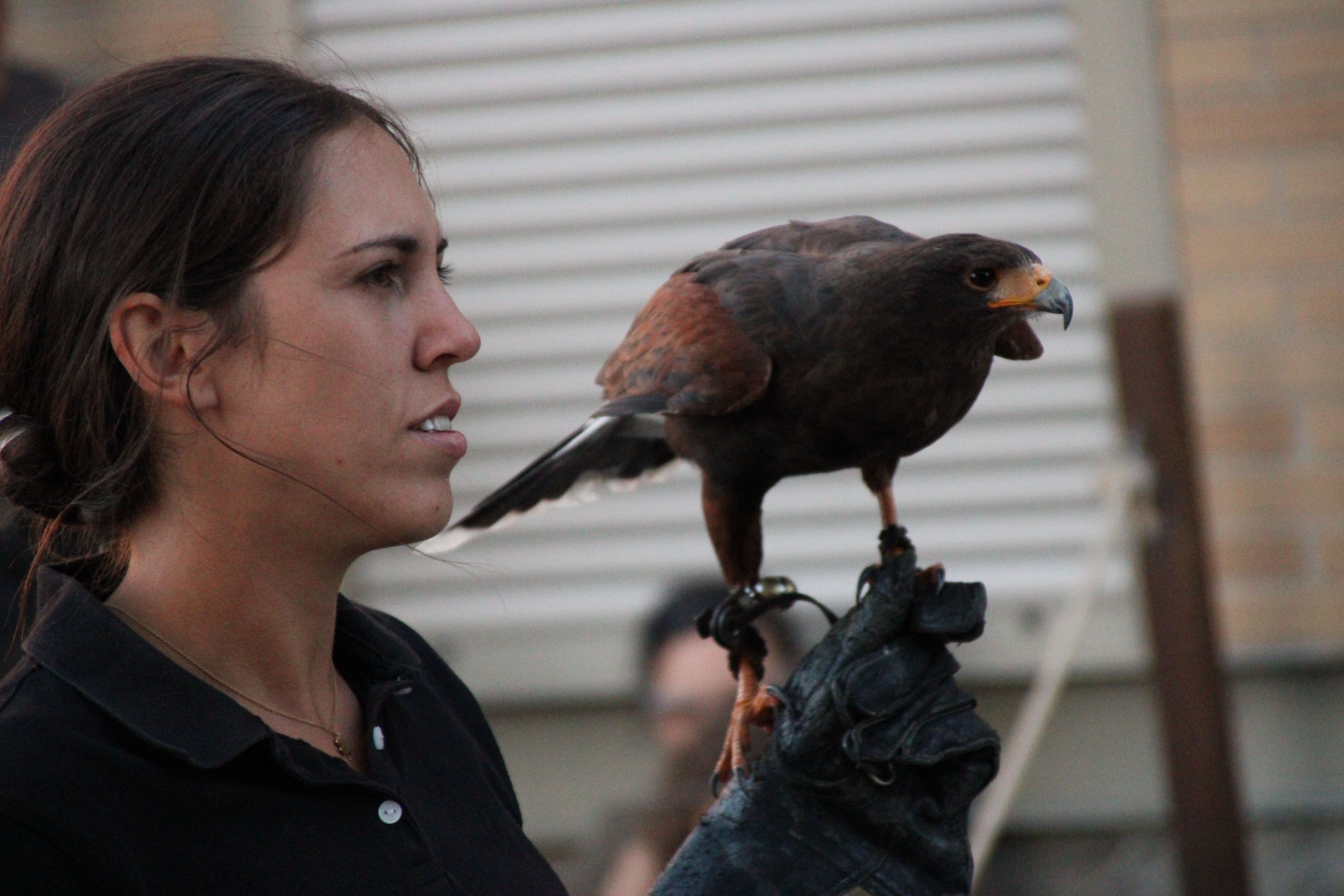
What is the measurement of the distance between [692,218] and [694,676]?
1642mm

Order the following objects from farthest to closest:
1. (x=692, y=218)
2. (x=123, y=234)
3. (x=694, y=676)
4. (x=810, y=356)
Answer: (x=692, y=218) → (x=694, y=676) → (x=810, y=356) → (x=123, y=234)

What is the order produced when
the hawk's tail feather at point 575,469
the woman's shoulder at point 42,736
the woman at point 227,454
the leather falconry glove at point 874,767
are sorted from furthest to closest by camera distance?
1. the hawk's tail feather at point 575,469
2. the leather falconry glove at point 874,767
3. the woman at point 227,454
4. the woman's shoulder at point 42,736

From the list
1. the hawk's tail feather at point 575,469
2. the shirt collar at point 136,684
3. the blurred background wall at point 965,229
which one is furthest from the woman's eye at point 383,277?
the blurred background wall at point 965,229

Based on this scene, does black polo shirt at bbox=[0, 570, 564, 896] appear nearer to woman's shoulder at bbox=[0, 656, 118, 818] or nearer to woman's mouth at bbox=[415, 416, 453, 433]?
woman's shoulder at bbox=[0, 656, 118, 818]

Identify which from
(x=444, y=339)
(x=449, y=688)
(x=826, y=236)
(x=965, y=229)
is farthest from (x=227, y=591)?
(x=965, y=229)

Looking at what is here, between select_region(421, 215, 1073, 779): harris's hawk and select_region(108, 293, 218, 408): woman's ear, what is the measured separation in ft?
1.74

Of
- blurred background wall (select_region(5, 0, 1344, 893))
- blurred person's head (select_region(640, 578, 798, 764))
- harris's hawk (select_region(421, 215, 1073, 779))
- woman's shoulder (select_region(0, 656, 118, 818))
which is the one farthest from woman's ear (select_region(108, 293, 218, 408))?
blurred background wall (select_region(5, 0, 1344, 893))

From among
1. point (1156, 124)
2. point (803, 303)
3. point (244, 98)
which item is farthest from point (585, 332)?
point (244, 98)

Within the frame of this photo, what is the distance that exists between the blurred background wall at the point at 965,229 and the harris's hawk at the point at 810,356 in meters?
2.38

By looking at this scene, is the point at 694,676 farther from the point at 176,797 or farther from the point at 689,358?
the point at 176,797

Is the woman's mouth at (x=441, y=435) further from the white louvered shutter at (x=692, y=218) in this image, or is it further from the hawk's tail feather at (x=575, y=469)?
the white louvered shutter at (x=692, y=218)

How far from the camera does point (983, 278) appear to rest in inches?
62.3

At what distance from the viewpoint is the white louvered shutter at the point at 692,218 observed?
14.1 ft

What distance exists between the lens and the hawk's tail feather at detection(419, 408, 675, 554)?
1916 mm
